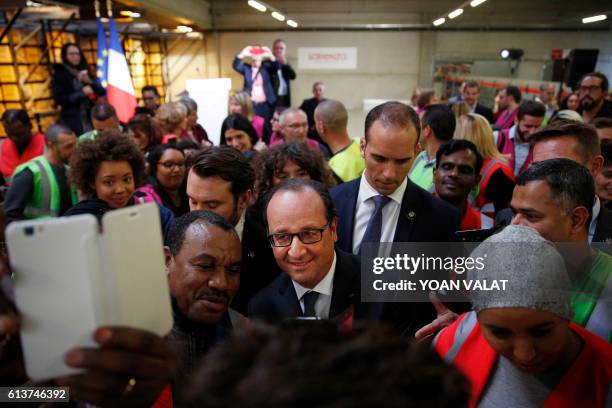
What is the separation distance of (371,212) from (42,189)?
2.45m

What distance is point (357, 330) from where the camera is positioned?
1.87 feet

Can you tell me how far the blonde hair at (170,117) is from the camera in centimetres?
432

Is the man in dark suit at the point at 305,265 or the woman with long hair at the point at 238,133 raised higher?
the woman with long hair at the point at 238,133

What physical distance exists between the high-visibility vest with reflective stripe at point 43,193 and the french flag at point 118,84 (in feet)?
7.62

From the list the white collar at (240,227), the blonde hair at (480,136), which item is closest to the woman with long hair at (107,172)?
the white collar at (240,227)

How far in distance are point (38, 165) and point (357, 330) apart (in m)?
3.29

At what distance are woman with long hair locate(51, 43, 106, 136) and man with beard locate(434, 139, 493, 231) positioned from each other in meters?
5.49

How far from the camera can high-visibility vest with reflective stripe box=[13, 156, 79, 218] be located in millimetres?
2984

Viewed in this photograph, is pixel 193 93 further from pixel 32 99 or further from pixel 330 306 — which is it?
pixel 330 306

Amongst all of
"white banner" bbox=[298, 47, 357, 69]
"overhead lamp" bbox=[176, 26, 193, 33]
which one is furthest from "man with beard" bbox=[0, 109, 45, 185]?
"white banner" bbox=[298, 47, 357, 69]

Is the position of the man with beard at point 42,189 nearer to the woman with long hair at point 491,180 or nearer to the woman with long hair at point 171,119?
the woman with long hair at point 171,119

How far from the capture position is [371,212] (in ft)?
7.03

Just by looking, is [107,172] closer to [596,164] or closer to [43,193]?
[43,193]

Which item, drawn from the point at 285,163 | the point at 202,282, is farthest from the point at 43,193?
the point at 202,282
